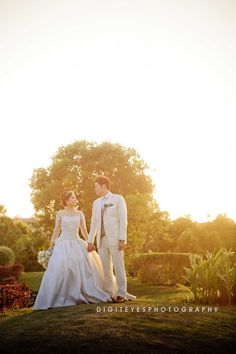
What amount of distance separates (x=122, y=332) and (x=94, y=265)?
3.84m

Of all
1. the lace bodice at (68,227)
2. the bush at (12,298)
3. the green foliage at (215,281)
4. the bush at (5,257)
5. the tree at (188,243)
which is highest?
the tree at (188,243)

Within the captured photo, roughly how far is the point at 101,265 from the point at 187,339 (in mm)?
4418

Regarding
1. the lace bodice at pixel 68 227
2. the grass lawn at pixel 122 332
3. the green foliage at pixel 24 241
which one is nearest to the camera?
the grass lawn at pixel 122 332

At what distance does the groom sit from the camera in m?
7.82

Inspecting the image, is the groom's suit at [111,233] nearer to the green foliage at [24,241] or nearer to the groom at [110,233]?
the groom at [110,233]

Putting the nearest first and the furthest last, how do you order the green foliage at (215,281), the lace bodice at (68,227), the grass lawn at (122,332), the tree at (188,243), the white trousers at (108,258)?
1. the grass lawn at (122,332)
2. the green foliage at (215,281)
3. the white trousers at (108,258)
4. the lace bodice at (68,227)
5. the tree at (188,243)

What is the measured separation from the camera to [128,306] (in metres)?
6.45

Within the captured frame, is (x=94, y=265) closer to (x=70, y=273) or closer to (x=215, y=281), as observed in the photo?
(x=70, y=273)

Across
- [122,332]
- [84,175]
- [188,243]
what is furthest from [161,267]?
[188,243]

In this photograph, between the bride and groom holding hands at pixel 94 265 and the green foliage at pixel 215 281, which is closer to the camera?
the green foliage at pixel 215 281

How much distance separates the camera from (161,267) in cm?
1675

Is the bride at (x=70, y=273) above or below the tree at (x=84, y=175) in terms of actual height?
below

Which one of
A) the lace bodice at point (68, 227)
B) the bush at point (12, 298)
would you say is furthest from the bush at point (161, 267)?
the lace bodice at point (68, 227)

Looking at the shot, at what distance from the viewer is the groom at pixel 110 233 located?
25.6 ft
